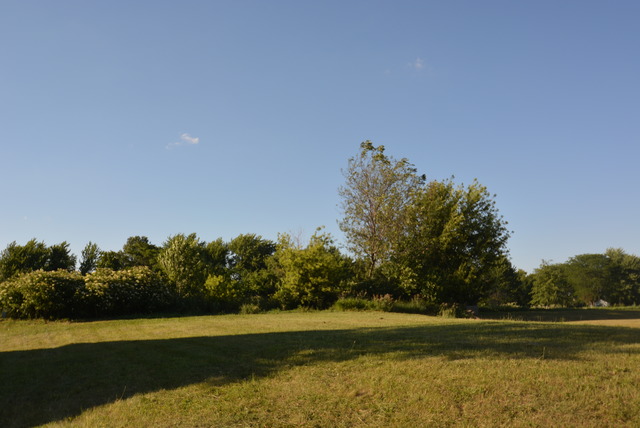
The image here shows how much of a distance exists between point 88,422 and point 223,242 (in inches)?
2448

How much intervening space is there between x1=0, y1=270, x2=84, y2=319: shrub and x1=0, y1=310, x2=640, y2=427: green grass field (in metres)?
9.65

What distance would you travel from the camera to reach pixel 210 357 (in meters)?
7.82

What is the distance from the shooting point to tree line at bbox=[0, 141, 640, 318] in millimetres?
19375

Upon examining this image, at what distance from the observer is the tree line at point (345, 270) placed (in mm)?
19375

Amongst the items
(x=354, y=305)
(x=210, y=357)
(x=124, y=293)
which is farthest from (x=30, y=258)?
(x=210, y=357)

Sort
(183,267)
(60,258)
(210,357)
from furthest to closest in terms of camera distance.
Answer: (60,258) → (183,267) → (210,357)

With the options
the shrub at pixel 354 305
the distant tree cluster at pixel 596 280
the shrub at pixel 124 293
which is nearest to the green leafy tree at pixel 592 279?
the distant tree cluster at pixel 596 280

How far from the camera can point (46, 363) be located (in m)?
8.62

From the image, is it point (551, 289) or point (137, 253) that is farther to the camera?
point (551, 289)

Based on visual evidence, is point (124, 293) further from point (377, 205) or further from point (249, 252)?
point (249, 252)

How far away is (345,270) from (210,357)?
1871 cm

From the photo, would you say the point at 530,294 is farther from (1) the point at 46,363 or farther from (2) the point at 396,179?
(1) the point at 46,363

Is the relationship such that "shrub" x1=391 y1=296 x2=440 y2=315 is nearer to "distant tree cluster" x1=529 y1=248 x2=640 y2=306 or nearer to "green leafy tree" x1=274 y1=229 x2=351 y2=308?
"green leafy tree" x1=274 y1=229 x2=351 y2=308

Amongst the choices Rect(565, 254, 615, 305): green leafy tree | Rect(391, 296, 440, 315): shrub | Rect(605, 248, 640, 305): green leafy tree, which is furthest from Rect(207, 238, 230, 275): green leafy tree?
Rect(605, 248, 640, 305): green leafy tree
